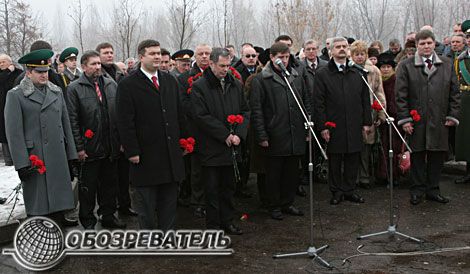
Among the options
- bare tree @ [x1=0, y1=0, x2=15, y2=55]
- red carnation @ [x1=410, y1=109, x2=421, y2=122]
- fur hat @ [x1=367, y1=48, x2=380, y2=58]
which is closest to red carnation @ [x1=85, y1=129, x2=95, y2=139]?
red carnation @ [x1=410, y1=109, x2=421, y2=122]

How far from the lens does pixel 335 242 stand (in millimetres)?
5918

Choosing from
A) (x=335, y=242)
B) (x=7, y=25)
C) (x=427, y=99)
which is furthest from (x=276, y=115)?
(x=7, y=25)

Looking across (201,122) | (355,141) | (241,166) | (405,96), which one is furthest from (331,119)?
(201,122)

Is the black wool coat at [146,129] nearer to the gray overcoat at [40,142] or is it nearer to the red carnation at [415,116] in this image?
the gray overcoat at [40,142]

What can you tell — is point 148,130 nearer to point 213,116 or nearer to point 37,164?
point 213,116

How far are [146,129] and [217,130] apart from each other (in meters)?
1.00

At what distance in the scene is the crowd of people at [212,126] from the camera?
5.45 m

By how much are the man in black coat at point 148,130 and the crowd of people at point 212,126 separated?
0.01 meters

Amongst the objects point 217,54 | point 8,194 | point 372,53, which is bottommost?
point 8,194

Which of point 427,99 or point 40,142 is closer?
point 40,142

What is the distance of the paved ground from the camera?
17.0 feet

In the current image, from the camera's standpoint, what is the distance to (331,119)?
7.41m

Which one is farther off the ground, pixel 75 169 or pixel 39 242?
pixel 75 169

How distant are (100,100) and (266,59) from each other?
273 cm
